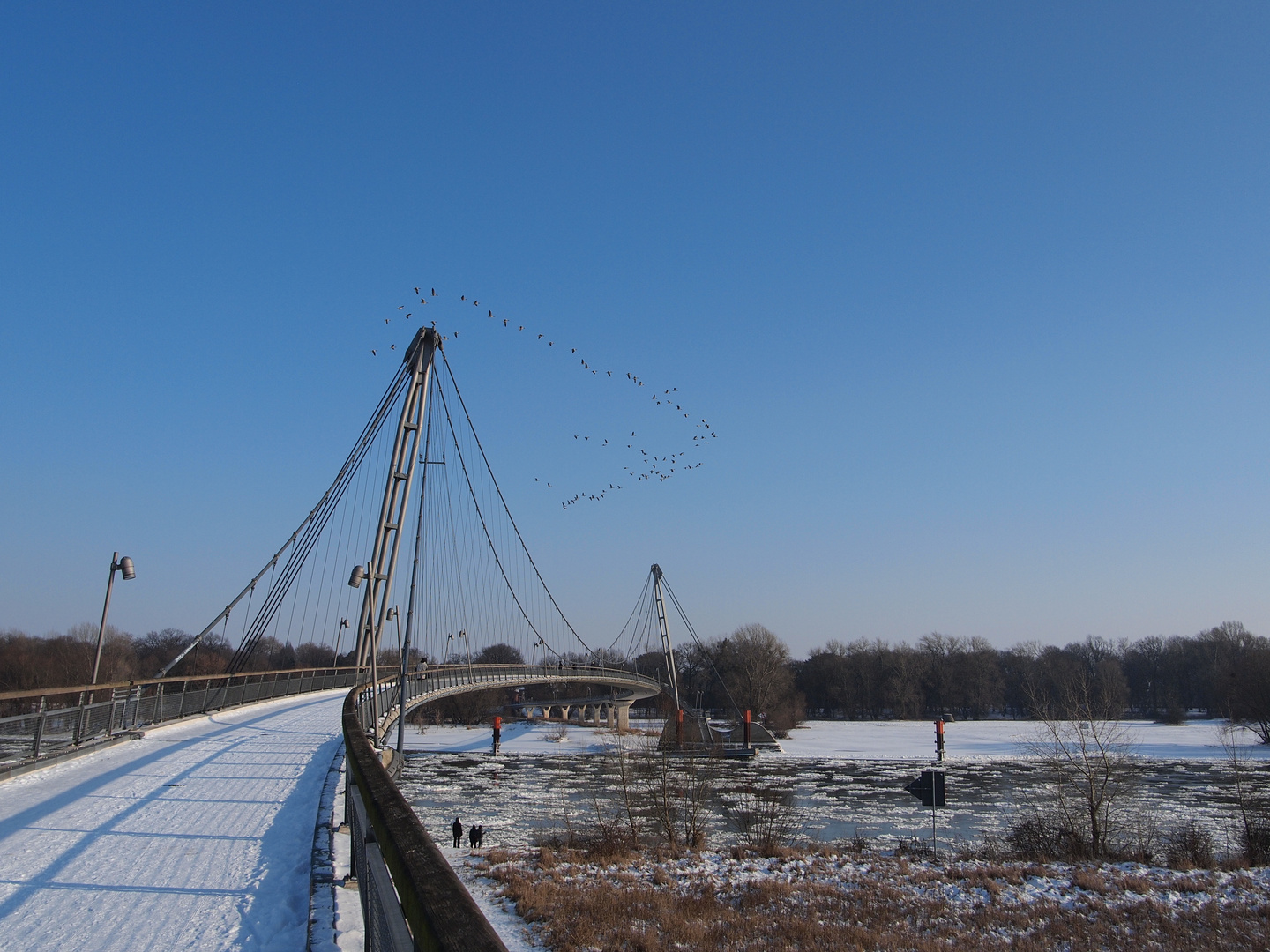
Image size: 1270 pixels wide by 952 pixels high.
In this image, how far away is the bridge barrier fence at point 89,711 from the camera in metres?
10.6

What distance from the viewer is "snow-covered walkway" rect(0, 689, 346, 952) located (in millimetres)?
4953

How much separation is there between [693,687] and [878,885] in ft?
311

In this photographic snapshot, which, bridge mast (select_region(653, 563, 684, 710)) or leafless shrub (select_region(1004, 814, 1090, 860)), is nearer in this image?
leafless shrub (select_region(1004, 814, 1090, 860))

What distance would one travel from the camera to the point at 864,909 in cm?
1664

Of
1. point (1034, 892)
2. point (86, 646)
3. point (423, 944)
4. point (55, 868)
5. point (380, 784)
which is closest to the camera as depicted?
point (423, 944)

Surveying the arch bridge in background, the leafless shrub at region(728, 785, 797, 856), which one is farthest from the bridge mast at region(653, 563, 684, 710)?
the leafless shrub at region(728, 785, 797, 856)

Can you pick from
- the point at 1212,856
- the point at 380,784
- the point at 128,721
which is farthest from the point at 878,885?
the point at 380,784

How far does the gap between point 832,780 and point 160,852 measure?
4360 cm

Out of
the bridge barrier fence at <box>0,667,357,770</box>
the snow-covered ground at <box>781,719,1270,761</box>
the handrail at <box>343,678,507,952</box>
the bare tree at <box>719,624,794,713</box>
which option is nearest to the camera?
the handrail at <box>343,678,507,952</box>

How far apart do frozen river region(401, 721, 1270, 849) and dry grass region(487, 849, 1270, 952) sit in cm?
597

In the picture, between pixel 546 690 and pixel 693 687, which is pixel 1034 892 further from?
pixel 546 690

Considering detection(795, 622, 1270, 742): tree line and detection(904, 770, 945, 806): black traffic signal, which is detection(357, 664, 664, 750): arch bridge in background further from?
detection(795, 622, 1270, 742): tree line

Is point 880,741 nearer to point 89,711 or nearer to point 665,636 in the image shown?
point 665,636

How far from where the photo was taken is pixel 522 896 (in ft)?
53.0
